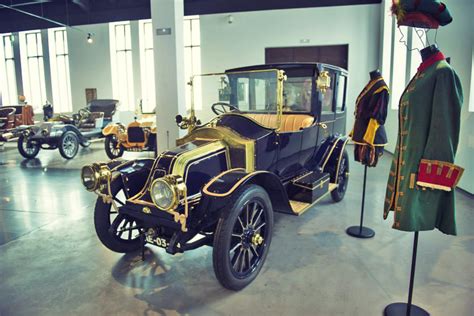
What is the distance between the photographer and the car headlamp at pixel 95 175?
2.50 meters

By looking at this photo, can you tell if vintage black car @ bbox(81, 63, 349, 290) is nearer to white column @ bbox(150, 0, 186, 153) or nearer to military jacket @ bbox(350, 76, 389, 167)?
military jacket @ bbox(350, 76, 389, 167)

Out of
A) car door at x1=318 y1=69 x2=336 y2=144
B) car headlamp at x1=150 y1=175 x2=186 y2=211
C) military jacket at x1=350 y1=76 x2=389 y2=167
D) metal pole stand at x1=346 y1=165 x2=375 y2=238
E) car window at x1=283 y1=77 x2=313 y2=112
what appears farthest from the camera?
car door at x1=318 y1=69 x2=336 y2=144

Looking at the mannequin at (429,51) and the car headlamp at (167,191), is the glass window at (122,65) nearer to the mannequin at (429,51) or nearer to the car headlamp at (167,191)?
the car headlamp at (167,191)

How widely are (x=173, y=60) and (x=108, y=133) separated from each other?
8.15 feet

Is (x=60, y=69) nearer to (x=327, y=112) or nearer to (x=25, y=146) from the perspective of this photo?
(x=25, y=146)

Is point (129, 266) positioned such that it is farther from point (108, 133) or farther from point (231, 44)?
point (231, 44)

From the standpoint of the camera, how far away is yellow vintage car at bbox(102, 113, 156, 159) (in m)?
7.30

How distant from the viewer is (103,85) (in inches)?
504

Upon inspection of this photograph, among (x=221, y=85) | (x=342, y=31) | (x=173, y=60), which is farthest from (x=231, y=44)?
(x=221, y=85)

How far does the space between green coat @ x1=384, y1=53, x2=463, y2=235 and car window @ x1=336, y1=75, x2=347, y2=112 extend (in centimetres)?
242

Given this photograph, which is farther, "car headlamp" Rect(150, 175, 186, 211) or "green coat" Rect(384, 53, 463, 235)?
"car headlamp" Rect(150, 175, 186, 211)

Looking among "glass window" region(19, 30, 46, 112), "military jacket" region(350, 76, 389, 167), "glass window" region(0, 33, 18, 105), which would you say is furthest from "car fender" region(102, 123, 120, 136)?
"glass window" region(0, 33, 18, 105)

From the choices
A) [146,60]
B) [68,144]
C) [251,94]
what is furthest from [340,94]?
[146,60]

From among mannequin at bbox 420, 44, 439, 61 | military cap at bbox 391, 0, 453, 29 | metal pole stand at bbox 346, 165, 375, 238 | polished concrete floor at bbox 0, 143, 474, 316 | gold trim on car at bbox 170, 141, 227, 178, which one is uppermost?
military cap at bbox 391, 0, 453, 29
